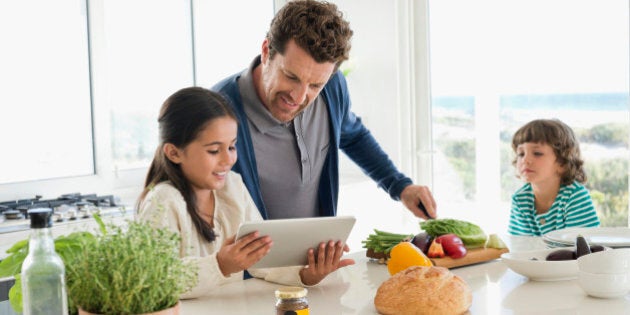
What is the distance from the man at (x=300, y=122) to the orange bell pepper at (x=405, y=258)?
1.91 ft

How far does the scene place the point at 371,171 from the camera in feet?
10.1

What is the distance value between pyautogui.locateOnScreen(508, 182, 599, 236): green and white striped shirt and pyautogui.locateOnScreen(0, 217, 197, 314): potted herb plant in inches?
86.7

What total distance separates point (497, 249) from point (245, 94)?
0.94 m

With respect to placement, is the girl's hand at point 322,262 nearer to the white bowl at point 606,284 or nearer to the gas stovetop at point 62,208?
the white bowl at point 606,284

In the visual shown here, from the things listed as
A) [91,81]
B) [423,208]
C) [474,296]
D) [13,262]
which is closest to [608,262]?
A: [474,296]

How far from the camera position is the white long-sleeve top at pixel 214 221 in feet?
6.29

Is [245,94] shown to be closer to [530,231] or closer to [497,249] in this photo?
[497,249]

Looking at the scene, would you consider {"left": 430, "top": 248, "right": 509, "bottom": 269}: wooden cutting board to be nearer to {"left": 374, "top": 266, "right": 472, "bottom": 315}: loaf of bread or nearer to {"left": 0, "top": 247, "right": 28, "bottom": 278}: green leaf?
{"left": 374, "top": 266, "right": 472, "bottom": 315}: loaf of bread

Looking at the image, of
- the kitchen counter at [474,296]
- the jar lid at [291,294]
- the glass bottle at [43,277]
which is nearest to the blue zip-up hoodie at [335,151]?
the kitchen counter at [474,296]

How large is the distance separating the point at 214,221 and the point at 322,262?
0.43m

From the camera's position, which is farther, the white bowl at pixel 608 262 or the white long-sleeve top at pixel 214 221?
the white long-sleeve top at pixel 214 221

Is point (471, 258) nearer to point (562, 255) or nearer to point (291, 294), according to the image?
point (562, 255)

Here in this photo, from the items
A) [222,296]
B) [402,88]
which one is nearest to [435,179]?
[402,88]

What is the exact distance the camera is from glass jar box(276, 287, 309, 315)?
149cm
